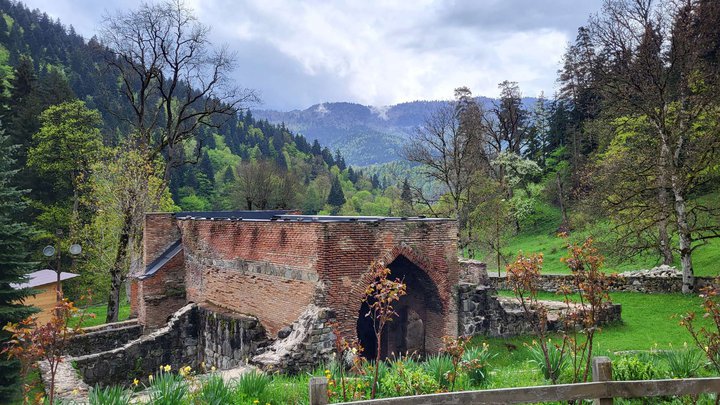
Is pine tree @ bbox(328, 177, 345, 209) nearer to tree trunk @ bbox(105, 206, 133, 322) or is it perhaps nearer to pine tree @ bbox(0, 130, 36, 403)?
tree trunk @ bbox(105, 206, 133, 322)

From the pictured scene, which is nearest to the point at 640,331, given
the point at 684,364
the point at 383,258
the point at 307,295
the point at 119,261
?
the point at 684,364

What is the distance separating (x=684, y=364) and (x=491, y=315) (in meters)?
7.39

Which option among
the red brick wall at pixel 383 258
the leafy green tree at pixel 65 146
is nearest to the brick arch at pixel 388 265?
the red brick wall at pixel 383 258

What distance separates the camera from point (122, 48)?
26562mm

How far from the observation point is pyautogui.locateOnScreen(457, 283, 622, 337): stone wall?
14.4 m

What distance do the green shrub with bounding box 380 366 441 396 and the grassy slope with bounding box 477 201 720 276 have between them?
596 cm

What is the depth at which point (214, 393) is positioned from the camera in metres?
6.93

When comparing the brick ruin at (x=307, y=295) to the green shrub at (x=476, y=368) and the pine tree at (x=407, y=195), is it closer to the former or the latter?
the green shrub at (x=476, y=368)

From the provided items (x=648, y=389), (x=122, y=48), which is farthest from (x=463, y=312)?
(x=122, y=48)

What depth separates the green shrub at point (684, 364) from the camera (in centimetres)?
780

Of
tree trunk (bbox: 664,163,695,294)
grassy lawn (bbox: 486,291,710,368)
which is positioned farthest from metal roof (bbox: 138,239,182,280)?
tree trunk (bbox: 664,163,695,294)

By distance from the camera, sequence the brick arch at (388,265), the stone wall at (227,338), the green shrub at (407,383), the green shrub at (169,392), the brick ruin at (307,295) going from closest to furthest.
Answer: the green shrub at (169,392)
the green shrub at (407,383)
the brick ruin at (307,295)
the brick arch at (388,265)
the stone wall at (227,338)

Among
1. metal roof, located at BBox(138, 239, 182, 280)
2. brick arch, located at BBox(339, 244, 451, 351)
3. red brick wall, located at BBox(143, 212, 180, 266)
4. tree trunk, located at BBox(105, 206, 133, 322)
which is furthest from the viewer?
tree trunk, located at BBox(105, 206, 133, 322)

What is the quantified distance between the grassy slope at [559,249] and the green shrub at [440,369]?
5.39 m
